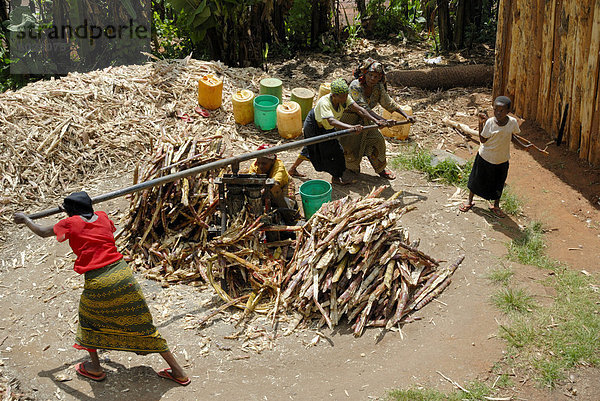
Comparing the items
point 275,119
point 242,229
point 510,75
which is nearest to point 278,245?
point 242,229

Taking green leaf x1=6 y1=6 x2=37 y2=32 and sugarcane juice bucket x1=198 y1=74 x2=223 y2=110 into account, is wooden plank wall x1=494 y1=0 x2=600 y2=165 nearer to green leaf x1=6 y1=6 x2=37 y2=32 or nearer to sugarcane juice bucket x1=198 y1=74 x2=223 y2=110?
sugarcane juice bucket x1=198 y1=74 x2=223 y2=110

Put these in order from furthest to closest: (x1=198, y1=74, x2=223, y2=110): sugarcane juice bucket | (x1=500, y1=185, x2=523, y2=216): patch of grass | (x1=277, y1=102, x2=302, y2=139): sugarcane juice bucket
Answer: (x1=198, y1=74, x2=223, y2=110): sugarcane juice bucket → (x1=277, y1=102, x2=302, y2=139): sugarcane juice bucket → (x1=500, y1=185, x2=523, y2=216): patch of grass

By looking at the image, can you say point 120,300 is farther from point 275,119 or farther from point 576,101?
point 576,101

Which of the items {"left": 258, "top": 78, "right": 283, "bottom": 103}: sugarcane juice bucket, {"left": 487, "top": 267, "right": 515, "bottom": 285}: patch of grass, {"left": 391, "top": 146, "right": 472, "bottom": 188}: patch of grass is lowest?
{"left": 487, "top": 267, "right": 515, "bottom": 285}: patch of grass

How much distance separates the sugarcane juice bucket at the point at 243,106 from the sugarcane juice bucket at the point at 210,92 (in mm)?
231

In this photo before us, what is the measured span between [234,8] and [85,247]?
6.98 m

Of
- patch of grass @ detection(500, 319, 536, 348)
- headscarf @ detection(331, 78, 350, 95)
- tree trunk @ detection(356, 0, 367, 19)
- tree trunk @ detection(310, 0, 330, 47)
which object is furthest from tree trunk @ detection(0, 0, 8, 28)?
patch of grass @ detection(500, 319, 536, 348)

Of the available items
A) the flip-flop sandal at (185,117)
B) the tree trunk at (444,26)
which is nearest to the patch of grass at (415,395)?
the flip-flop sandal at (185,117)

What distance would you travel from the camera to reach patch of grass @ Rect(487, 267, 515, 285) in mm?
5246

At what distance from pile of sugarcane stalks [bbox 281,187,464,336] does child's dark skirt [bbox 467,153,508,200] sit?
136 centimetres

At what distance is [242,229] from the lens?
539cm

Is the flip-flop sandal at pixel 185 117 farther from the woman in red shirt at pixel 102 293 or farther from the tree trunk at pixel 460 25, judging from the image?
the tree trunk at pixel 460 25

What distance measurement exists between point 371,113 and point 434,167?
1.13 m

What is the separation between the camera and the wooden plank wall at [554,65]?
6.87 meters
